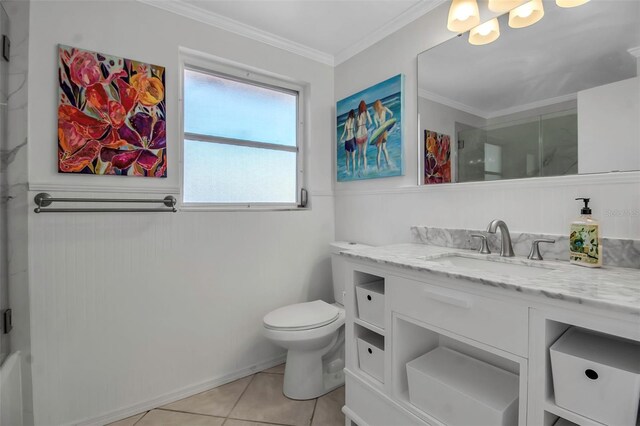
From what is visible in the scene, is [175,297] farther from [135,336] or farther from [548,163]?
[548,163]

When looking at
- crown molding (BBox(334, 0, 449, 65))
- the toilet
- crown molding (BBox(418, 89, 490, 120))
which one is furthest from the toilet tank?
crown molding (BBox(334, 0, 449, 65))

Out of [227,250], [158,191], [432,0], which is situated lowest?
[227,250]

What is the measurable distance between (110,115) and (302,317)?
1517mm

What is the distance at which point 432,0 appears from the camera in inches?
67.4

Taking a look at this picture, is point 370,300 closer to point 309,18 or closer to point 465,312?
point 465,312

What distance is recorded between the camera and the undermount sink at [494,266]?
1.19 meters

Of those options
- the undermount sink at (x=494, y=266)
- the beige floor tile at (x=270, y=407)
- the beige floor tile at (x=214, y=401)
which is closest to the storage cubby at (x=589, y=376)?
the undermount sink at (x=494, y=266)

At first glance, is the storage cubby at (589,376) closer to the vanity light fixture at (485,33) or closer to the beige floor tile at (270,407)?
the beige floor tile at (270,407)

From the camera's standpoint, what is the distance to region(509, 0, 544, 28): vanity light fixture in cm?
133

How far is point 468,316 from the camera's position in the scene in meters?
1.02

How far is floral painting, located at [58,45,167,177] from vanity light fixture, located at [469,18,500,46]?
1707mm

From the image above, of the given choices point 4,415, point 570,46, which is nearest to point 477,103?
point 570,46

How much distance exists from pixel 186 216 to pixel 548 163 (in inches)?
74.2

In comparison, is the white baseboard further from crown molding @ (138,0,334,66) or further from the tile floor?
crown molding @ (138,0,334,66)
